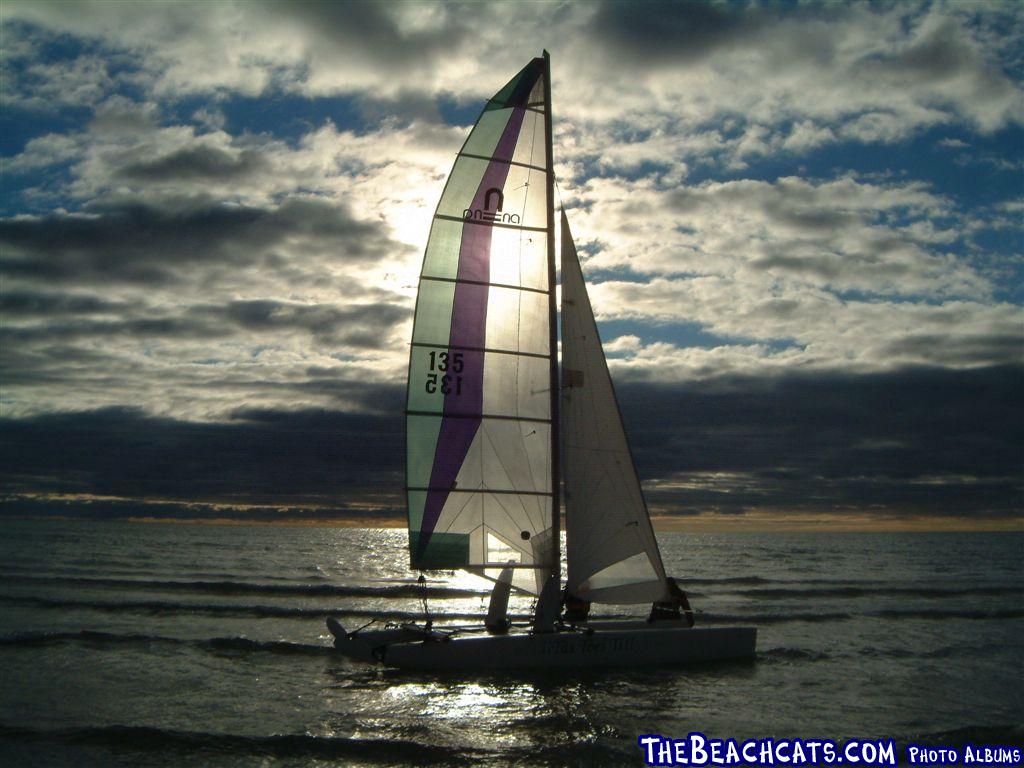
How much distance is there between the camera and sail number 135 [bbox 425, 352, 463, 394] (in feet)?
51.2

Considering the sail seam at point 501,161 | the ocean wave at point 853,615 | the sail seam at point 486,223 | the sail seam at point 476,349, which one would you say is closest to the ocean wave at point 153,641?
the sail seam at point 476,349

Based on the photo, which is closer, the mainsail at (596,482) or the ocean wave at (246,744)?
the ocean wave at (246,744)

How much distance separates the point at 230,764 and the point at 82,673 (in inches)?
320

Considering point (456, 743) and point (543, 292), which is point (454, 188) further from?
point (456, 743)

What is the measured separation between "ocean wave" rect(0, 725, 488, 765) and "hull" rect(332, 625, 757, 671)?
262 cm

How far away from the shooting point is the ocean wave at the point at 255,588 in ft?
115

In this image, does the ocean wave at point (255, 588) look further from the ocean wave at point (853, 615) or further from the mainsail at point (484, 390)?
the mainsail at point (484, 390)

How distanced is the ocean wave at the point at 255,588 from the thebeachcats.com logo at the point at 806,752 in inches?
880

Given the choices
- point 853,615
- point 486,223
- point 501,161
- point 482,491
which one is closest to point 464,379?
point 482,491

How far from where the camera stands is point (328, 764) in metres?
11.8

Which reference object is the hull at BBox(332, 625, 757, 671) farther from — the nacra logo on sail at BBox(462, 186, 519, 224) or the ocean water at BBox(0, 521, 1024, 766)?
the nacra logo on sail at BBox(462, 186, 519, 224)

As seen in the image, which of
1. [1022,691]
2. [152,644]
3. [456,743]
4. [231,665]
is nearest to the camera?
[456,743]

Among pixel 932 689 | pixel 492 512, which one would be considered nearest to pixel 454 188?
pixel 492 512

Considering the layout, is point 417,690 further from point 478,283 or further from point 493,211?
point 493,211
